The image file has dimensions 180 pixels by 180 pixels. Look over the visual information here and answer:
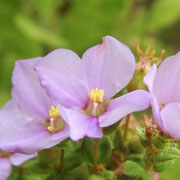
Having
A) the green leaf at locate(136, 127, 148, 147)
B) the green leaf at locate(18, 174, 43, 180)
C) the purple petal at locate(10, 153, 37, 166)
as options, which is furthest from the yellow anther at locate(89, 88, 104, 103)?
the green leaf at locate(18, 174, 43, 180)

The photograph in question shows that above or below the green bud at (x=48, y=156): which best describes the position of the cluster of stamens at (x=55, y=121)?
above

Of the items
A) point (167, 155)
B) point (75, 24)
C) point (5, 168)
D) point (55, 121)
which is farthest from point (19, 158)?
point (75, 24)

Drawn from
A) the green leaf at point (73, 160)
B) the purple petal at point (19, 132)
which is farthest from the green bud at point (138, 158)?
the purple petal at point (19, 132)

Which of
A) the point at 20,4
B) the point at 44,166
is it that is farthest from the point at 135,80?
the point at 20,4

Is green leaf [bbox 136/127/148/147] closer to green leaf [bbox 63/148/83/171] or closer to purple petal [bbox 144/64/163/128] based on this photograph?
purple petal [bbox 144/64/163/128]

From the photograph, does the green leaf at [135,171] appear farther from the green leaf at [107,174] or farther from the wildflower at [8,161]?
the wildflower at [8,161]

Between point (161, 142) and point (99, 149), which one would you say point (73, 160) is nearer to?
point (99, 149)

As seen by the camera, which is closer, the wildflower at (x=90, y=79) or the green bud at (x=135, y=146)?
the wildflower at (x=90, y=79)
